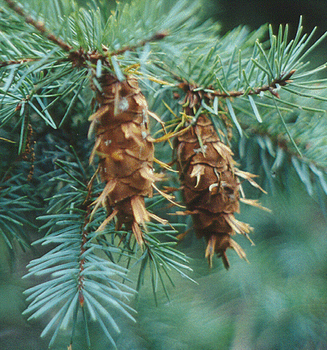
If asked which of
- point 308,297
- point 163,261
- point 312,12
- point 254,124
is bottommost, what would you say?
point 308,297

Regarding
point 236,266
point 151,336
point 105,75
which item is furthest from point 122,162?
point 236,266

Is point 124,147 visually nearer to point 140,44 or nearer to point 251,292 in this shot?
point 140,44

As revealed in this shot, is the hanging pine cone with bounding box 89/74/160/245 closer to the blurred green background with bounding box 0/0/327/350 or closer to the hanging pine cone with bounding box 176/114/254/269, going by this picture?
the hanging pine cone with bounding box 176/114/254/269

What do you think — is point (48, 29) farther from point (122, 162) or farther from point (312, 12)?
point (312, 12)

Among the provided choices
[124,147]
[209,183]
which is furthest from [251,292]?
[124,147]

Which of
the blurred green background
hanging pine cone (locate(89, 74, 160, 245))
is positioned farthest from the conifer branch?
the blurred green background

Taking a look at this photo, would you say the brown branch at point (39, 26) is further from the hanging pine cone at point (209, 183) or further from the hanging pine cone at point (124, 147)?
the hanging pine cone at point (209, 183)
